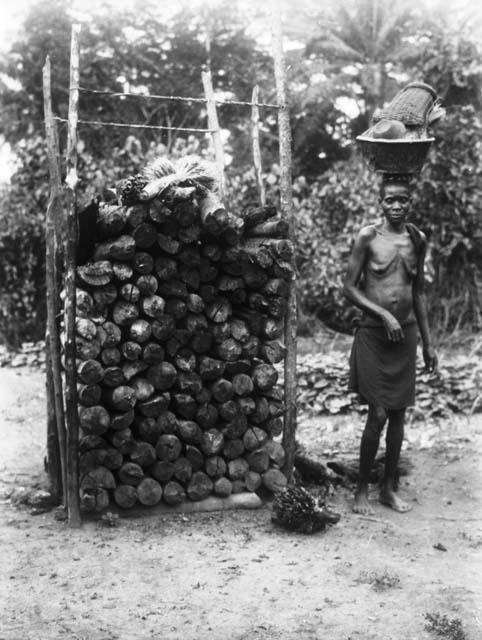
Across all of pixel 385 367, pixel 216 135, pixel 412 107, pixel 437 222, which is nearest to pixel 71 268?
pixel 216 135

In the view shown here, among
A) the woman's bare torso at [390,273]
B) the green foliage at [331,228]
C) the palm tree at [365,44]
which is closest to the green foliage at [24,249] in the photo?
the green foliage at [331,228]

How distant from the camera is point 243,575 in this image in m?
4.09

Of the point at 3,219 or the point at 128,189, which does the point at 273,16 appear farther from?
the point at 3,219

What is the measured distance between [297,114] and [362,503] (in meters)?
→ 9.57

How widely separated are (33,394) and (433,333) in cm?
546

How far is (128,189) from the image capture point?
469 cm

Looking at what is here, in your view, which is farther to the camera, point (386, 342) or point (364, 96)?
point (364, 96)

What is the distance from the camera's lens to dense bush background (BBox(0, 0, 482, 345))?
10.7 meters

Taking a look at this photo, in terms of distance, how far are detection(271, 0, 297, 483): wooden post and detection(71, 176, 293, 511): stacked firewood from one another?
0.10 metres

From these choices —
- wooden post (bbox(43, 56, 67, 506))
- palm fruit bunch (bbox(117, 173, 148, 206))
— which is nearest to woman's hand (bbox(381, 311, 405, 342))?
palm fruit bunch (bbox(117, 173, 148, 206))

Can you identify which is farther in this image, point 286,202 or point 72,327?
point 286,202

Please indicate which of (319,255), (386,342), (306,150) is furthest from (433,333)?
(386,342)

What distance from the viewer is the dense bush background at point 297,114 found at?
10.7m

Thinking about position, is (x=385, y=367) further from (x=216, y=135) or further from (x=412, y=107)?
(x=216, y=135)
